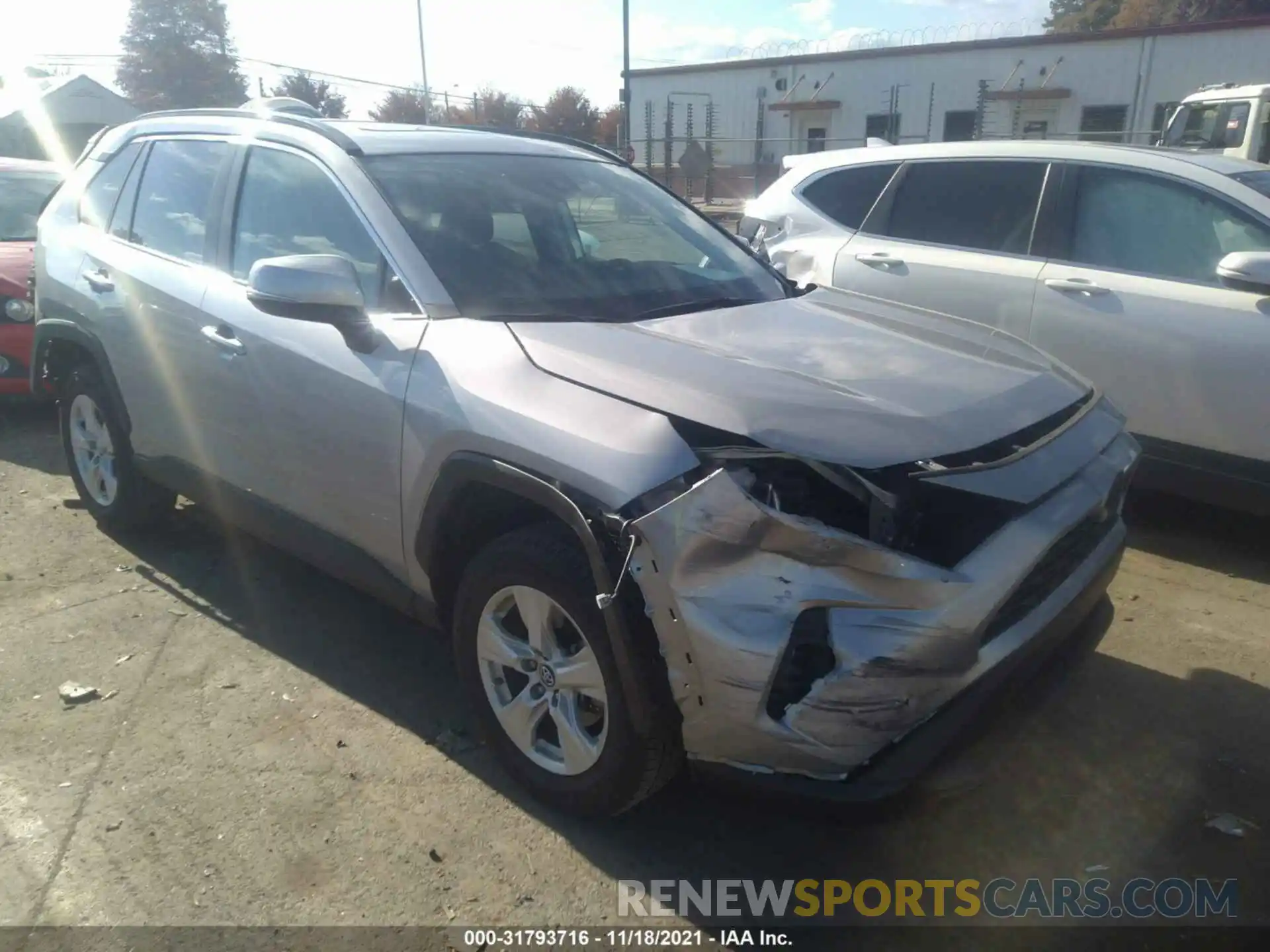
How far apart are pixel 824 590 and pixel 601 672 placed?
623mm

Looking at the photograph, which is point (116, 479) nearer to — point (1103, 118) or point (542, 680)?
point (542, 680)

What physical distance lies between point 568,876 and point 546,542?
2.89 ft

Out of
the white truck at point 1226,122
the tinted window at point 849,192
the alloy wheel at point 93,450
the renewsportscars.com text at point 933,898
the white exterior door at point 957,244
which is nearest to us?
the renewsportscars.com text at point 933,898

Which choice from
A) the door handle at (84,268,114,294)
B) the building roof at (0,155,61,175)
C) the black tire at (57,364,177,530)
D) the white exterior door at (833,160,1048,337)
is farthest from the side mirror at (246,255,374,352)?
the building roof at (0,155,61,175)

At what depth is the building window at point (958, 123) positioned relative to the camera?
31.3m

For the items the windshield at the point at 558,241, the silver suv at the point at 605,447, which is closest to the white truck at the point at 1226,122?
the windshield at the point at 558,241

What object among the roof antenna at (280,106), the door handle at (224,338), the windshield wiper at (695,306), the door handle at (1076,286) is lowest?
A: the door handle at (1076,286)

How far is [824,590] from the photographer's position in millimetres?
2156

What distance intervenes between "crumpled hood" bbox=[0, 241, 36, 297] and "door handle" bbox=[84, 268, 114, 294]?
7.20 ft

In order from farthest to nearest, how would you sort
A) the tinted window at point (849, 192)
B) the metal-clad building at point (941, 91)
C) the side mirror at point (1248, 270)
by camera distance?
the metal-clad building at point (941, 91)
the tinted window at point (849, 192)
the side mirror at point (1248, 270)

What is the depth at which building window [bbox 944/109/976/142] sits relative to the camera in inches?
1234

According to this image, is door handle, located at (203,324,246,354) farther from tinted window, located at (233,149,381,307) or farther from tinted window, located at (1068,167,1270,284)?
tinted window, located at (1068,167,1270,284)

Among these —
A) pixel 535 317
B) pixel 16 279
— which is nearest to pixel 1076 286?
pixel 535 317

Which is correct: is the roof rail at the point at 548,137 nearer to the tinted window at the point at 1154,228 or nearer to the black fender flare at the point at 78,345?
the black fender flare at the point at 78,345
